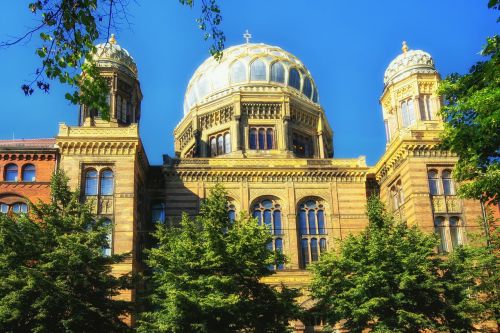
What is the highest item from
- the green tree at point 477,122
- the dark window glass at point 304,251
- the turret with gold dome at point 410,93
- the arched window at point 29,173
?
the turret with gold dome at point 410,93

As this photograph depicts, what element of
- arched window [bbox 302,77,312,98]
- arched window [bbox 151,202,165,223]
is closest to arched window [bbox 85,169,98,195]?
arched window [bbox 151,202,165,223]

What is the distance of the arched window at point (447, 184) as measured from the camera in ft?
128

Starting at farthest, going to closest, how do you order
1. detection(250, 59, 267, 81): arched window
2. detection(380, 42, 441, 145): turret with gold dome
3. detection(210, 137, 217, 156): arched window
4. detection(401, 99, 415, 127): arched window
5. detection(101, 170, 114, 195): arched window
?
1. detection(250, 59, 267, 81): arched window
2. detection(210, 137, 217, 156): arched window
3. detection(401, 99, 415, 127): arched window
4. detection(380, 42, 441, 145): turret with gold dome
5. detection(101, 170, 114, 195): arched window

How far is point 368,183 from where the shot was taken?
147 feet

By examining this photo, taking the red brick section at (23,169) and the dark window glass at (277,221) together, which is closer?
the red brick section at (23,169)

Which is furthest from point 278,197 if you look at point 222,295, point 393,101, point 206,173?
point 222,295

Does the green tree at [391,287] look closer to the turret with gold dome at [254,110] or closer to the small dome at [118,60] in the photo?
the turret with gold dome at [254,110]

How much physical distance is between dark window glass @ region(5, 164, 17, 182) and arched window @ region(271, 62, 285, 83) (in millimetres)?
22372

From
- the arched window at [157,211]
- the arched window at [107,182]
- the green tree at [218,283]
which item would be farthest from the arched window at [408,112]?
the green tree at [218,283]

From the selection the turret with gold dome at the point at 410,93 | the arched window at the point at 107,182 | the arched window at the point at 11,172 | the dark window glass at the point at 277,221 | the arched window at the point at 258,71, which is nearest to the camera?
the arched window at the point at 107,182

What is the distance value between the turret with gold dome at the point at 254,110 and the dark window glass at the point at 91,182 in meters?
13.4

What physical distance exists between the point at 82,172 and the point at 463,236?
898 inches

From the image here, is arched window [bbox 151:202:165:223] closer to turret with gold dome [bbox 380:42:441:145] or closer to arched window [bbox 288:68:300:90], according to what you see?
turret with gold dome [bbox 380:42:441:145]

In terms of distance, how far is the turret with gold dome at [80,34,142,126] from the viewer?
41.2 m
